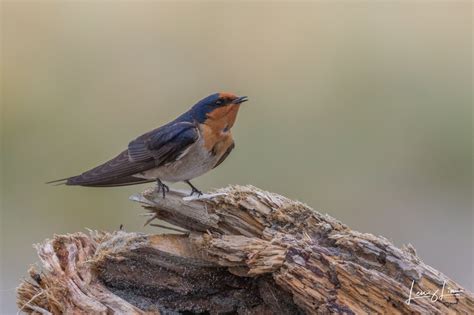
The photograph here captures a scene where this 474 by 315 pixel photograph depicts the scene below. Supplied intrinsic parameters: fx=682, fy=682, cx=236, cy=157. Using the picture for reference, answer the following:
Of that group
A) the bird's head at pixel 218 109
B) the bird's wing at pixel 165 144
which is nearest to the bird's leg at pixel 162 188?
the bird's wing at pixel 165 144

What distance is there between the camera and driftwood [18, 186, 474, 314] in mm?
2594

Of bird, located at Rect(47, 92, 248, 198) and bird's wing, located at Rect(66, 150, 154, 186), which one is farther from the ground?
bird, located at Rect(47, 92, 248, 198)

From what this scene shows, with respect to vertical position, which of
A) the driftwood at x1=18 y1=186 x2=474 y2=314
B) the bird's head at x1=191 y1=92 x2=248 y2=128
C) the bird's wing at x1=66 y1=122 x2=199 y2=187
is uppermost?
the bird's head at x1=191 y1=92 x2=248 y2=128

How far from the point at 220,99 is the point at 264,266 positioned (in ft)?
4.02

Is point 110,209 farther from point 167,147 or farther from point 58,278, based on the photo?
point 58,278

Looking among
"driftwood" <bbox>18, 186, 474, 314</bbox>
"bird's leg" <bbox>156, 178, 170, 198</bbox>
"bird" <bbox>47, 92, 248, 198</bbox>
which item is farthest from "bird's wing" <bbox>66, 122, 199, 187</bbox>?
"driftwood" <bbox>18, 186, 474, 314</bbox>

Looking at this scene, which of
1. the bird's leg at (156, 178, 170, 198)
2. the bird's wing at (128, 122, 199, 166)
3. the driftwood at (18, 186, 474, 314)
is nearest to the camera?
the driftwood at (18, 186, 474, 314)

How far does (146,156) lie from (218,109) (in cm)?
46

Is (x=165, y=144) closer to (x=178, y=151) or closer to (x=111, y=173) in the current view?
(x=178, y=151)

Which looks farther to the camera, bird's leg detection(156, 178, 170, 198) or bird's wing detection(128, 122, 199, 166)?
bird's wing detection(128, 122, 199, 166)

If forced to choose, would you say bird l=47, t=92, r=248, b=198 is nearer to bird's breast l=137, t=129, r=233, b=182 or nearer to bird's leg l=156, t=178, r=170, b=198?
bird's breast l=137, t=129, r=233, b=182

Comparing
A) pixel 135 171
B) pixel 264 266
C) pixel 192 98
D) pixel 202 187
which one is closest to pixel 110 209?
pixel 202 187

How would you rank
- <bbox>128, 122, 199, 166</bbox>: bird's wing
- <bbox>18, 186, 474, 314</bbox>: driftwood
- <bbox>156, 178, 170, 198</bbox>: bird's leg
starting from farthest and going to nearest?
<bbox>128, 122, 199, 166</bbox>: bird's wing < <bbox>156, 178, 170, 198</bbox>: bird's leg < <bbox>18, 186, 474, 314</bbox>: driftwood

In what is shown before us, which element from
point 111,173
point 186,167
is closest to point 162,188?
point 186,167
